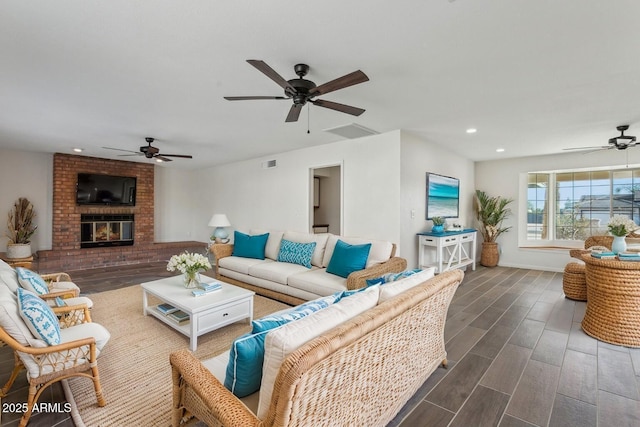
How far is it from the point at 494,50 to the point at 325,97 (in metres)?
1.55

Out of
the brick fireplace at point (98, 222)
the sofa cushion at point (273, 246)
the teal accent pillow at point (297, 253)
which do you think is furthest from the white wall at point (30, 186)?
the teal accent pillow at point (297, 253)

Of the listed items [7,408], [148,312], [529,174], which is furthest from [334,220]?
[7,408]

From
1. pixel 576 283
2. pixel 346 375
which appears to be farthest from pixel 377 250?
pixel 576 283

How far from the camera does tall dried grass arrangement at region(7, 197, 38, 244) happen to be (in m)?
5.61

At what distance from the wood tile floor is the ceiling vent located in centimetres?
265

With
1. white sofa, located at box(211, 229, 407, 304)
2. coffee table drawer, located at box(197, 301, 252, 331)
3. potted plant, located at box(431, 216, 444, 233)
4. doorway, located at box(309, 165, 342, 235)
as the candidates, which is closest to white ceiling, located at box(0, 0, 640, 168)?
potted plant, located at box(431, 216, 444, 233)

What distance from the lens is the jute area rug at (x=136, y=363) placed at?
181cm

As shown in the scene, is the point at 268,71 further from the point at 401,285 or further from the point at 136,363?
the point at 136,363

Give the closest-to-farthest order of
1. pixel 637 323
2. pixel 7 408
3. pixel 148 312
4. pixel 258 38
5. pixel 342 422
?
pixel 342 422, pixel 7 408, pixel 258 38, pixel 637 323, pixel 148 312

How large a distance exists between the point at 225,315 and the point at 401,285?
1.92m

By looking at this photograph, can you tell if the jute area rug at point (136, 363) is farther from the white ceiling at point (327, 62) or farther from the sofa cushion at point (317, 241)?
the white ceiling at point (327, 62)

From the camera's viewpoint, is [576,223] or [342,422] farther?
[576,223]

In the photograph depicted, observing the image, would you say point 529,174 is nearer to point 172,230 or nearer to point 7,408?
point 7,408

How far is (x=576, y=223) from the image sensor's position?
19.3 ft
